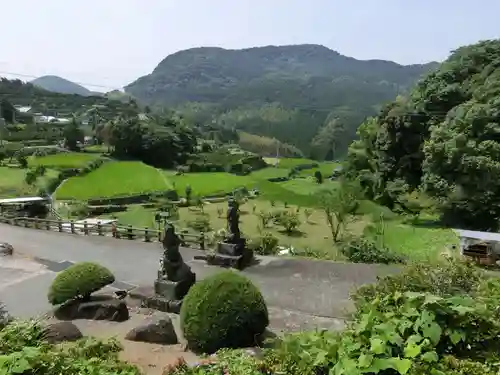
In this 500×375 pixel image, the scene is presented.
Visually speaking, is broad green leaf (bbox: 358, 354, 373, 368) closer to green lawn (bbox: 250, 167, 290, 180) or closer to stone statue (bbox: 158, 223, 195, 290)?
stone statue (bbox: 158, 223, 195, 290)

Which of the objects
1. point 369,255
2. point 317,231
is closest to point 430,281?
point 369,255

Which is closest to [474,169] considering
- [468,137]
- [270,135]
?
[468,137]

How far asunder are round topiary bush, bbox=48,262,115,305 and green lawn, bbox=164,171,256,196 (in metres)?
35.8

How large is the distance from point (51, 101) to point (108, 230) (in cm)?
13525

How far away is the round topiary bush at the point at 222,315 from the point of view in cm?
910

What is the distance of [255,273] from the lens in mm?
15344

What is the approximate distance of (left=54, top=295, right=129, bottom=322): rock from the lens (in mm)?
11711

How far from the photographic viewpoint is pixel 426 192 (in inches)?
1173

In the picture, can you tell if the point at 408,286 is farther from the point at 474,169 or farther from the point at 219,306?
the point at 474,169

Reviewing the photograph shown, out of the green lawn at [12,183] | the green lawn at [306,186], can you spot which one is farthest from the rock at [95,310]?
the green lawn at [306,186]

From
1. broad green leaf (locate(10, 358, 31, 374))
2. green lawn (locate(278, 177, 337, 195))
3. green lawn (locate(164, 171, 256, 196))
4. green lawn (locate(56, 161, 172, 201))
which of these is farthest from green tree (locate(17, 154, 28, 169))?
broad green leaf (locate(10, 358, 31, 374))

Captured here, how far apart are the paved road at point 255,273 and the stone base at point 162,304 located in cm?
215

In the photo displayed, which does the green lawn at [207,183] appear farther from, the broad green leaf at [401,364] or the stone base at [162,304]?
the broad green leaf at [401,364]

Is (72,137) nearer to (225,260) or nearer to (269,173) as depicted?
(269,173)
